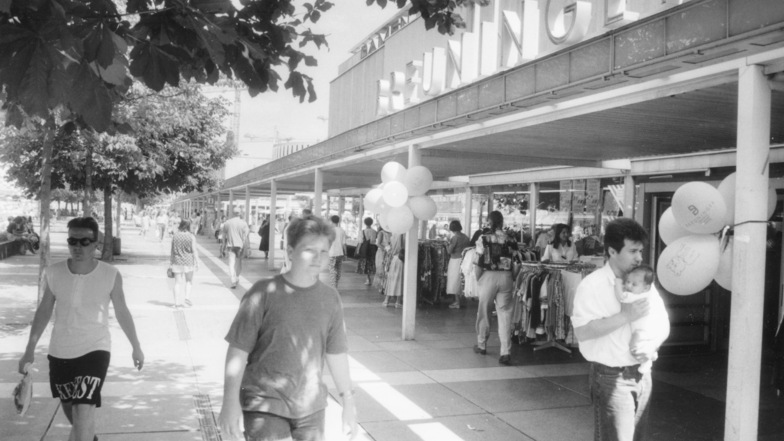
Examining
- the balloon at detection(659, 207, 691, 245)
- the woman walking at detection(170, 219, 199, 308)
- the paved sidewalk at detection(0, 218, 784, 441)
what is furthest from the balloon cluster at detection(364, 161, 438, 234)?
the balloon at detection(659, 207, 691, 245)

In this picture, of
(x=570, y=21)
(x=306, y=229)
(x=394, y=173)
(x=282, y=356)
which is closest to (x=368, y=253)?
(x=394, y=173)

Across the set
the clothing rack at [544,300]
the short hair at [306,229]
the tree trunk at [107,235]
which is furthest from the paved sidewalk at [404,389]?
the tree trunk at [107,235]

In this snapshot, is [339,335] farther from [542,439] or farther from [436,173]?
[436,173]

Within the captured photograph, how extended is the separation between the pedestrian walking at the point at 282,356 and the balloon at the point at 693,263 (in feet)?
7.52

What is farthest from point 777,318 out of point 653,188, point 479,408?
point 479,408

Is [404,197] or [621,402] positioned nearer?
[621,402]

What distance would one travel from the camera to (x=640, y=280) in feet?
10.5

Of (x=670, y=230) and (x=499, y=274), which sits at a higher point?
(x=670, y=230)

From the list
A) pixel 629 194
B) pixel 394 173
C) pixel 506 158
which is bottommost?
pixel 629 194

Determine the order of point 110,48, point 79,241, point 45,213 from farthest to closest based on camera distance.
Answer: point 45,213 → point 79,241 → point 110,48

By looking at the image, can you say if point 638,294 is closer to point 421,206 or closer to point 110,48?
point 110,48

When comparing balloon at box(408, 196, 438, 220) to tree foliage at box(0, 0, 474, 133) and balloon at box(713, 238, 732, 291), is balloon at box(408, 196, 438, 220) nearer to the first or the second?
tree foliage at box(0, 0, 474, 133)

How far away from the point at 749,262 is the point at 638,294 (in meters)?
1.06

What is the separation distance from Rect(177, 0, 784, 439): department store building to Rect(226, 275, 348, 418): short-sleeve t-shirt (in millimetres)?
2490
